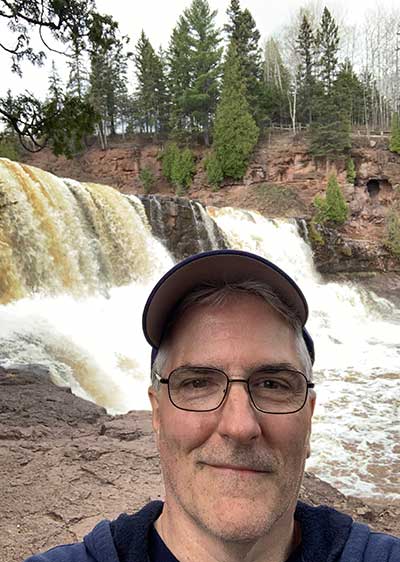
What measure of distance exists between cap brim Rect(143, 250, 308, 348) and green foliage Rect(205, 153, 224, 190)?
2918 cm

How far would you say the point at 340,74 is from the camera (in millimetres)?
32812

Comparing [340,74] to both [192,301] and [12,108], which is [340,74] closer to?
[12,108]

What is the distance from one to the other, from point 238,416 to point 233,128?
30.9 m

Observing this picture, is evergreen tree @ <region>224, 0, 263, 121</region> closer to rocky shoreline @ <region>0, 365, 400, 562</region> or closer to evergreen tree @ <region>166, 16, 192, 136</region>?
evergreen tree @ <region>166, 16, 192, 136</region>

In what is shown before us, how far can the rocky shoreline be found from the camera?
3.40 m

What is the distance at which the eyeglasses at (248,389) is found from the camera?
129 centimetres

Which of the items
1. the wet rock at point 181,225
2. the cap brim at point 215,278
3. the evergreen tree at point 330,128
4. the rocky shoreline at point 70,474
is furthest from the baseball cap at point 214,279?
the evergreen tree at point 330,128

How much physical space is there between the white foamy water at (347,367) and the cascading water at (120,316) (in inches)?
1.2

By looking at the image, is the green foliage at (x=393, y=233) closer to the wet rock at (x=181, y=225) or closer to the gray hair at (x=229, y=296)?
the wet rock at (x=181, y=225)

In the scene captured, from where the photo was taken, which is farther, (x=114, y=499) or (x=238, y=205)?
(x=238, y=205)

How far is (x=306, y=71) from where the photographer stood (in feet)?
122

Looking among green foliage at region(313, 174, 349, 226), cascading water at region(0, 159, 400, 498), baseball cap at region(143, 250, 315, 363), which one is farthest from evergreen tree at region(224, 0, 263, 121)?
baseball cap at region(143, 250, 315, 363)

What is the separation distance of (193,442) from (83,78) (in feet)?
138

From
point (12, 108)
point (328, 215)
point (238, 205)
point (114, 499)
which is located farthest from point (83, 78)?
point (114, 499)
